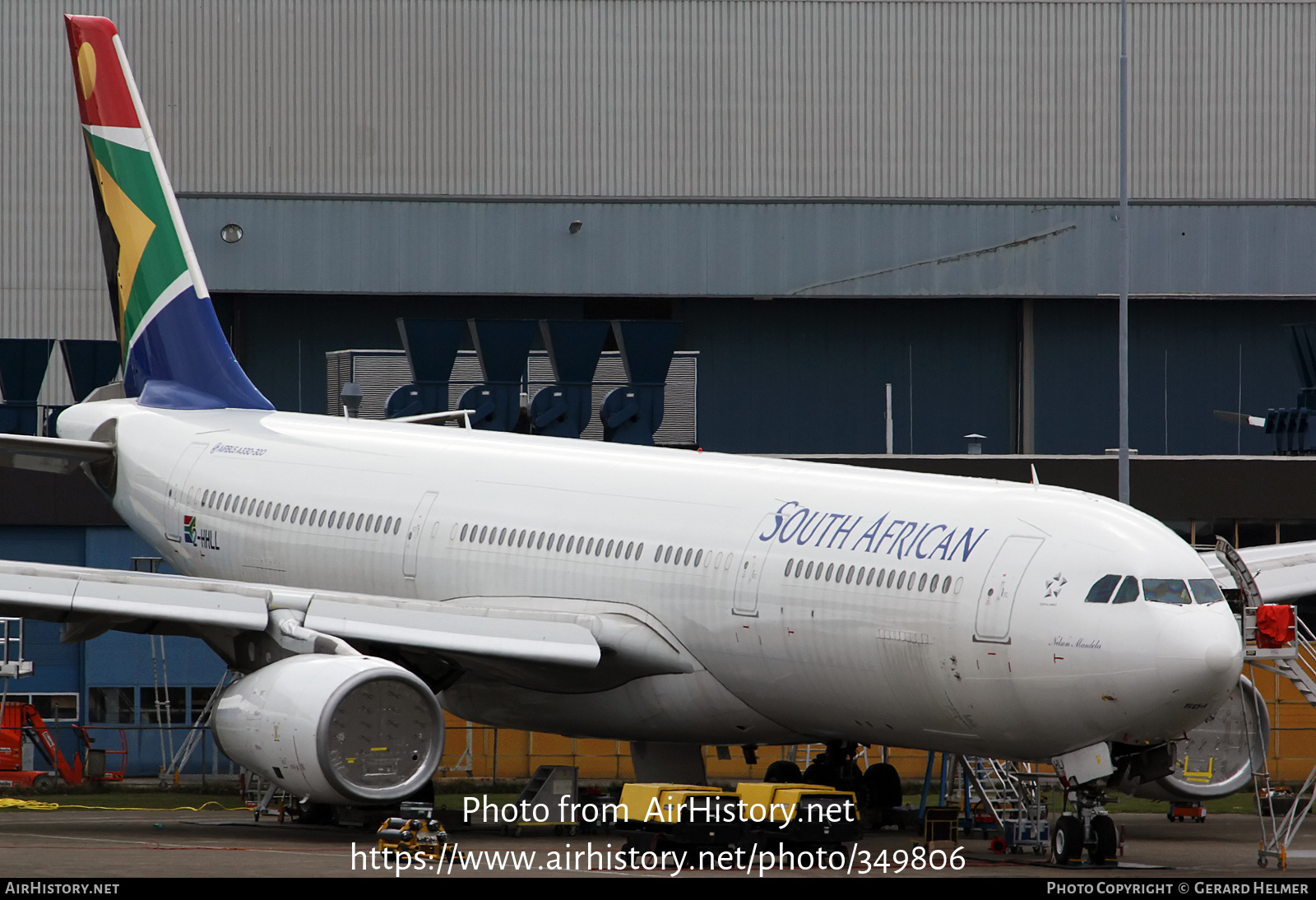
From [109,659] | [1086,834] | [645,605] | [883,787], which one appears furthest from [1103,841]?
[109,659]

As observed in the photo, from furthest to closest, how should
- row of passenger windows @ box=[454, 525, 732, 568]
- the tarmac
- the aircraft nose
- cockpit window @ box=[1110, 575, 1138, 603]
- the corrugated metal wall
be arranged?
1. the corrugated metal wall
2. row of passenger windows @ box=[454, 525, 732, 568]
3. the tarmac
4. cockpit window @ box=[1110, 575, 1138, 603]
5. the aircraft nose

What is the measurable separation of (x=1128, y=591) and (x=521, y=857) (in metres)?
6.51

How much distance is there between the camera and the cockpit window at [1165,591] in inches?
730

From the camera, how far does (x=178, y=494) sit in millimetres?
30000

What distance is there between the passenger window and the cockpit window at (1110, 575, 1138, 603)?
0.25 ft

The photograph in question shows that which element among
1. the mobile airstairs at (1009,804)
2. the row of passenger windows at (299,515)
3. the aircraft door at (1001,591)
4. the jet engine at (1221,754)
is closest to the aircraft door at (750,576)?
the aircraft door at (1001,591)

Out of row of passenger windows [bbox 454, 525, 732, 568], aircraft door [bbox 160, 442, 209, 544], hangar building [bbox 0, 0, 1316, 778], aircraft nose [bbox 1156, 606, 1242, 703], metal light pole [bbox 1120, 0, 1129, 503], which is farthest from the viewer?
hangar building [bbox 0, 0, 1316, 778]

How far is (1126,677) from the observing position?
18250 millimetres

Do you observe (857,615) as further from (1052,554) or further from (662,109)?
(662,109)

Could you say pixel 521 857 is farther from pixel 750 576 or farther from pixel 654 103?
pixel 654 103

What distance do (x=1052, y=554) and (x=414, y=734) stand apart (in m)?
6.97

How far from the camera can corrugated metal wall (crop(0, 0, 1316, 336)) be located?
167 feet

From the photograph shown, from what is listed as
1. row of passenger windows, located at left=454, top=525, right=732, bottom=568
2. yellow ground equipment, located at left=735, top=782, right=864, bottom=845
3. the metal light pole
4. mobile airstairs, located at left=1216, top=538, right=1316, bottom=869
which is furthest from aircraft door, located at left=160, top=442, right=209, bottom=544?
the metal light pole

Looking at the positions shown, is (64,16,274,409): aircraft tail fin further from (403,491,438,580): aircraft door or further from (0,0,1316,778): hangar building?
(0,0,1316,778): hangar building
